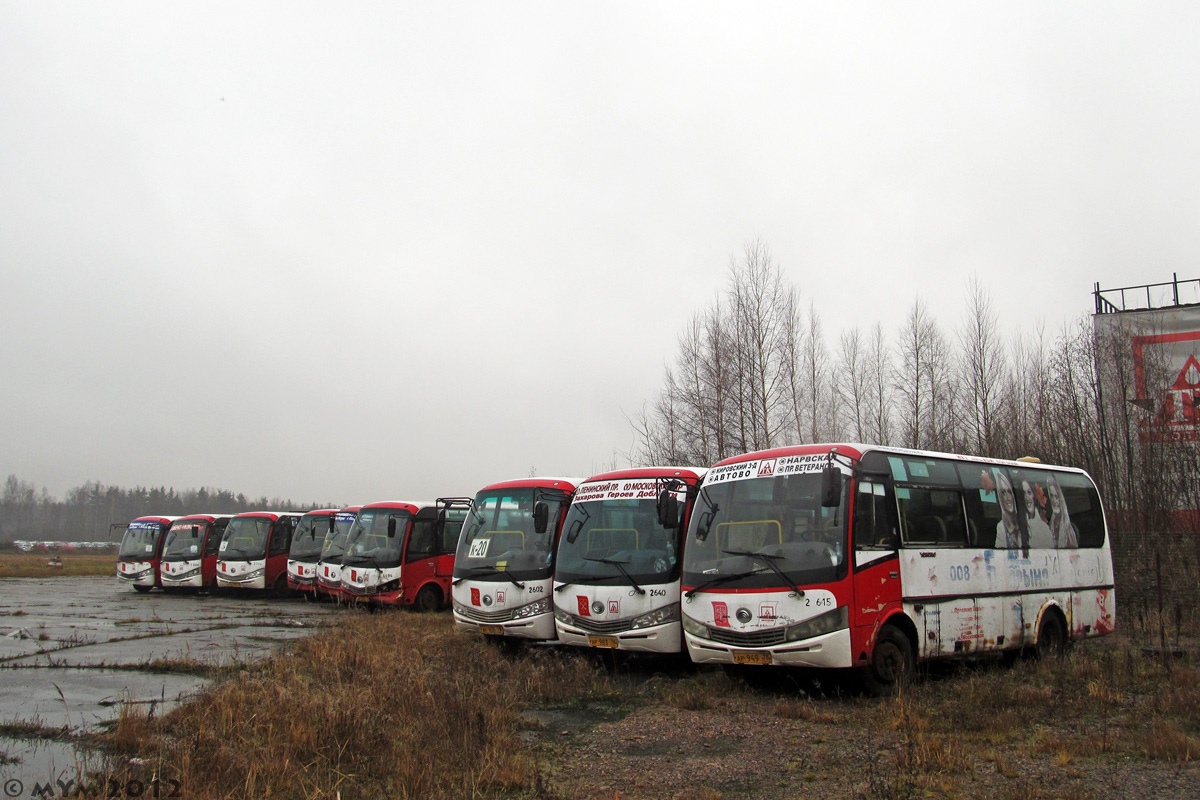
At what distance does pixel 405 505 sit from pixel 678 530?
10.9 metres

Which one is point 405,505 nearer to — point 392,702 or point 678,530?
point 678,530

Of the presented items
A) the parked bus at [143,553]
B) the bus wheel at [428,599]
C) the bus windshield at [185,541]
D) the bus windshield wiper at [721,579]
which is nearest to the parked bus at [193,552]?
the bus windshield at [185,541]

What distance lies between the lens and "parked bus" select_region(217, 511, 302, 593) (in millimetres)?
27703

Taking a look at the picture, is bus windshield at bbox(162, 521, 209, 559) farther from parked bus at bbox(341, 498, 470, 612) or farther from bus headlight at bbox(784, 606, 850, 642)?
bus headlight at bbox(784, 606, 850, 642)

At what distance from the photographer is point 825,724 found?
882 centimetres

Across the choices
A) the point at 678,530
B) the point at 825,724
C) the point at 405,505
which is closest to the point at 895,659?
the point at 825,724

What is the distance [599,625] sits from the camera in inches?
475

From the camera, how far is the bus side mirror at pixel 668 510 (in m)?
11.9

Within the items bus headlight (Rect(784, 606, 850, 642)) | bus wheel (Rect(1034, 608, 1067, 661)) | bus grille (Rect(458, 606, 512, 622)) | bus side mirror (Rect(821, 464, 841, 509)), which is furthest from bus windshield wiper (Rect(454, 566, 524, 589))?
bus wheel (Rect(1034, 608, 1067, 661))

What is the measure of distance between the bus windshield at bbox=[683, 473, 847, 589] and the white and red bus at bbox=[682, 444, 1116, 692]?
0.04ft

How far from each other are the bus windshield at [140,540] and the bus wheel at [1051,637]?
27.4 meters

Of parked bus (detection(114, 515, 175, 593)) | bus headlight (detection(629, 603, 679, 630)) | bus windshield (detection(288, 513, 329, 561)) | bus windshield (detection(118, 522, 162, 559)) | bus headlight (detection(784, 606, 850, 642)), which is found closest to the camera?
bus headlight (detection(784, 606, 850, 642))

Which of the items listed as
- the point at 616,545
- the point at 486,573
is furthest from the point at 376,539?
the point at 616,545

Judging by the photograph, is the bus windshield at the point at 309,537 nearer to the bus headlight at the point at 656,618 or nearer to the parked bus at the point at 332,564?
the parked bus at the point at 332,564
